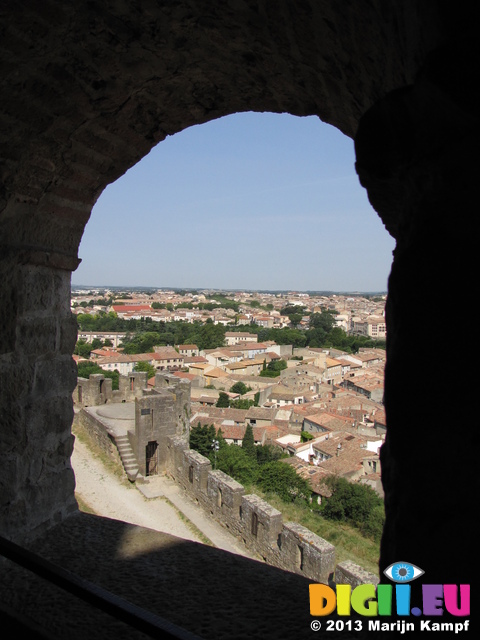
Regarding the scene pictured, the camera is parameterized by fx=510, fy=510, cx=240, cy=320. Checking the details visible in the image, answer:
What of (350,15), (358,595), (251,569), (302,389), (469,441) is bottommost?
(302,389)

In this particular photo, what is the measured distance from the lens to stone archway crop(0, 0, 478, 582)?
79 centimetres

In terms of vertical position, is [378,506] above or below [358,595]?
below

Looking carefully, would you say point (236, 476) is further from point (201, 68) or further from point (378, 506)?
point (201, 68)

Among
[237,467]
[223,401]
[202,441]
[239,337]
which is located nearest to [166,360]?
[223,401]

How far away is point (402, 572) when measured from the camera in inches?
33.7

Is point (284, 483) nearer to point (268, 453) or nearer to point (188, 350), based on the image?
point (268, 453)

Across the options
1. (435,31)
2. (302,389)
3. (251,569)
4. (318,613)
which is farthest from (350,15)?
(302,389)

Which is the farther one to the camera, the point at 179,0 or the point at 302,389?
the point at 302,389

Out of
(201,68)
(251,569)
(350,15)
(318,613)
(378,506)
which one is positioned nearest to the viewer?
(350,15)

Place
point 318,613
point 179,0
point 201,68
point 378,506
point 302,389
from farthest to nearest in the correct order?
point 302,389 < point 378,506 < point 201,68 < point 318,613 < point 179,0

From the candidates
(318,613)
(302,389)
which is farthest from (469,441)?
(302,389)

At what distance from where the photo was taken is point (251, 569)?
1.95 m

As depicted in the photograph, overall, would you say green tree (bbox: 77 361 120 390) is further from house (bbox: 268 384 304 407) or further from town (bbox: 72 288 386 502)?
house (bbox: 268 384 304 407)

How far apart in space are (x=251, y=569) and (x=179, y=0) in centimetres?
193
